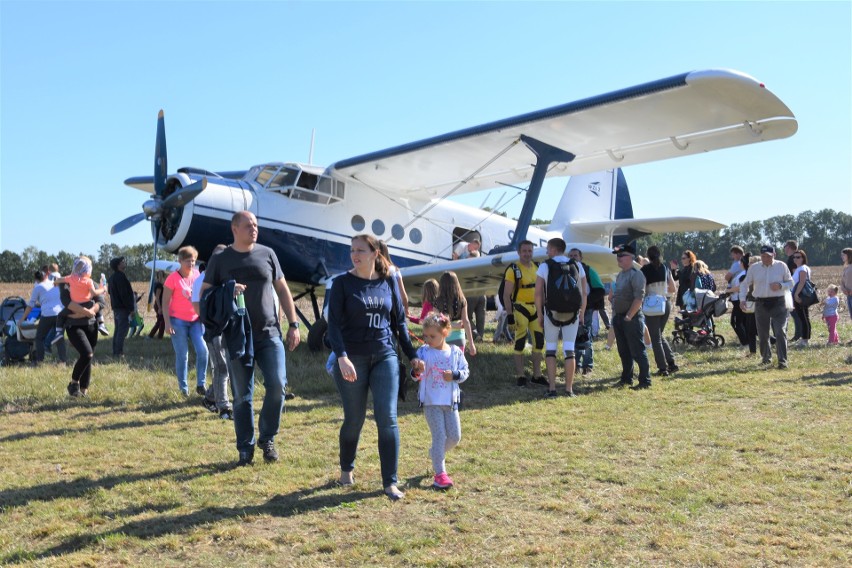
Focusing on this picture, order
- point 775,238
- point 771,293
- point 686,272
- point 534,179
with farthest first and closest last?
point 775,238
point 686,272
point 534,179
point 771,293

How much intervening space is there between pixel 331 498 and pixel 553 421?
9.41ft

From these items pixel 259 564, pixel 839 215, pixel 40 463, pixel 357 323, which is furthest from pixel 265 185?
A: pixel 839 215

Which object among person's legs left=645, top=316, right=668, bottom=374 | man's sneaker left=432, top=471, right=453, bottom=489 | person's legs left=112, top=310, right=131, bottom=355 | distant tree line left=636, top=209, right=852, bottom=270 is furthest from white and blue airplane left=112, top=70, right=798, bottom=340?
distant tree line left=636, top=209, right=852, bottom=270

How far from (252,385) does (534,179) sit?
784 centimetres

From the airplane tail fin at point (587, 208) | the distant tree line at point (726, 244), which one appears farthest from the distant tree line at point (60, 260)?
the airplane tail fin at point (587, 208)

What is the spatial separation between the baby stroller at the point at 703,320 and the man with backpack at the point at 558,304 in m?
4.71

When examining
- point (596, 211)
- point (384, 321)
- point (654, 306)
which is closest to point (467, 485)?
point (384, 321)

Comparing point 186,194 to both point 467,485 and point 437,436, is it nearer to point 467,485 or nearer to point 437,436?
point 437,436

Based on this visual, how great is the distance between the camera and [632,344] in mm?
8547

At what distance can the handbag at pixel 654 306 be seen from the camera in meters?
9.28

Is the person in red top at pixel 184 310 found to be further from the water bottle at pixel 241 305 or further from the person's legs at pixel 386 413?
the person's legs at pixel 386 413

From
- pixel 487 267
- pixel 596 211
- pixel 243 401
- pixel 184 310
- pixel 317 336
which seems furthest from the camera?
pixel 596 211

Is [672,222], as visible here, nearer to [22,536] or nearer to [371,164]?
[371,164]

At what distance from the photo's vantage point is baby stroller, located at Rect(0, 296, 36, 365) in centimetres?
1087
